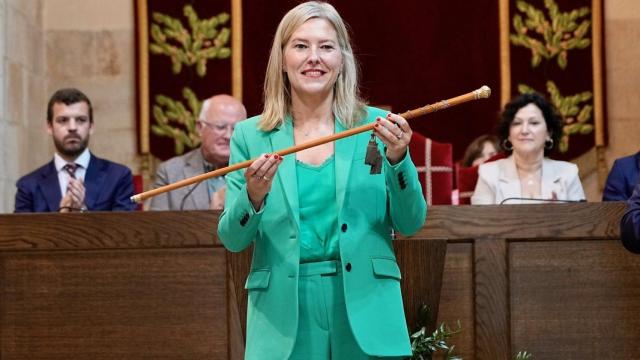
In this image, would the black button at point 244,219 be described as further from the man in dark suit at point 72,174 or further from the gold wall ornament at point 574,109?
the gold wall ornament at point 574,109

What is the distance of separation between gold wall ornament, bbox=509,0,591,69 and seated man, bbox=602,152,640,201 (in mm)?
2301

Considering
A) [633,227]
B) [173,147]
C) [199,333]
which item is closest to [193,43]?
[173,147]

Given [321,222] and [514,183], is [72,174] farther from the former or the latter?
[321,222]

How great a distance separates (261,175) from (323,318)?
1.27 ft

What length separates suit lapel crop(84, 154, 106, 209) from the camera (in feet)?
18.5

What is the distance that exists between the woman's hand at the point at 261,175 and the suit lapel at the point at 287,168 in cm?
→ 6

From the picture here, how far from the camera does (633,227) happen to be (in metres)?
3.41

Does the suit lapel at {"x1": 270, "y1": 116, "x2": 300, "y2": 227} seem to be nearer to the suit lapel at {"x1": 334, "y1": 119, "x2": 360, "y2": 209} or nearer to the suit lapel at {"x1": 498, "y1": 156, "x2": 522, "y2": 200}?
the suit lapel at {"x1": 334, "y1": 119, "x2": 360, "y2": 209}

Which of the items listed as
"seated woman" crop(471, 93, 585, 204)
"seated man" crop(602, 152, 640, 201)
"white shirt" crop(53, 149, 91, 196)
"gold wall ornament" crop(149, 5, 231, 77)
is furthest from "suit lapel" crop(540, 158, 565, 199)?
"gold wall ornament" crop(149, 5, 231, 77)

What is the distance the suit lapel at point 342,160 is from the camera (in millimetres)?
2929

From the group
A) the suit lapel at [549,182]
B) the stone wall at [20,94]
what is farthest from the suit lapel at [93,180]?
the suit lapel at [549,182]

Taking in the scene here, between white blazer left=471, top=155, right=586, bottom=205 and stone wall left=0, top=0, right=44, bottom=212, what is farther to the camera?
stone wall left=0, top=0, right=44, bottom=212

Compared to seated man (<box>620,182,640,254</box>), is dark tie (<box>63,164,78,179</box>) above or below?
above

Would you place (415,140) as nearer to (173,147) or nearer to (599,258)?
(599,258)
